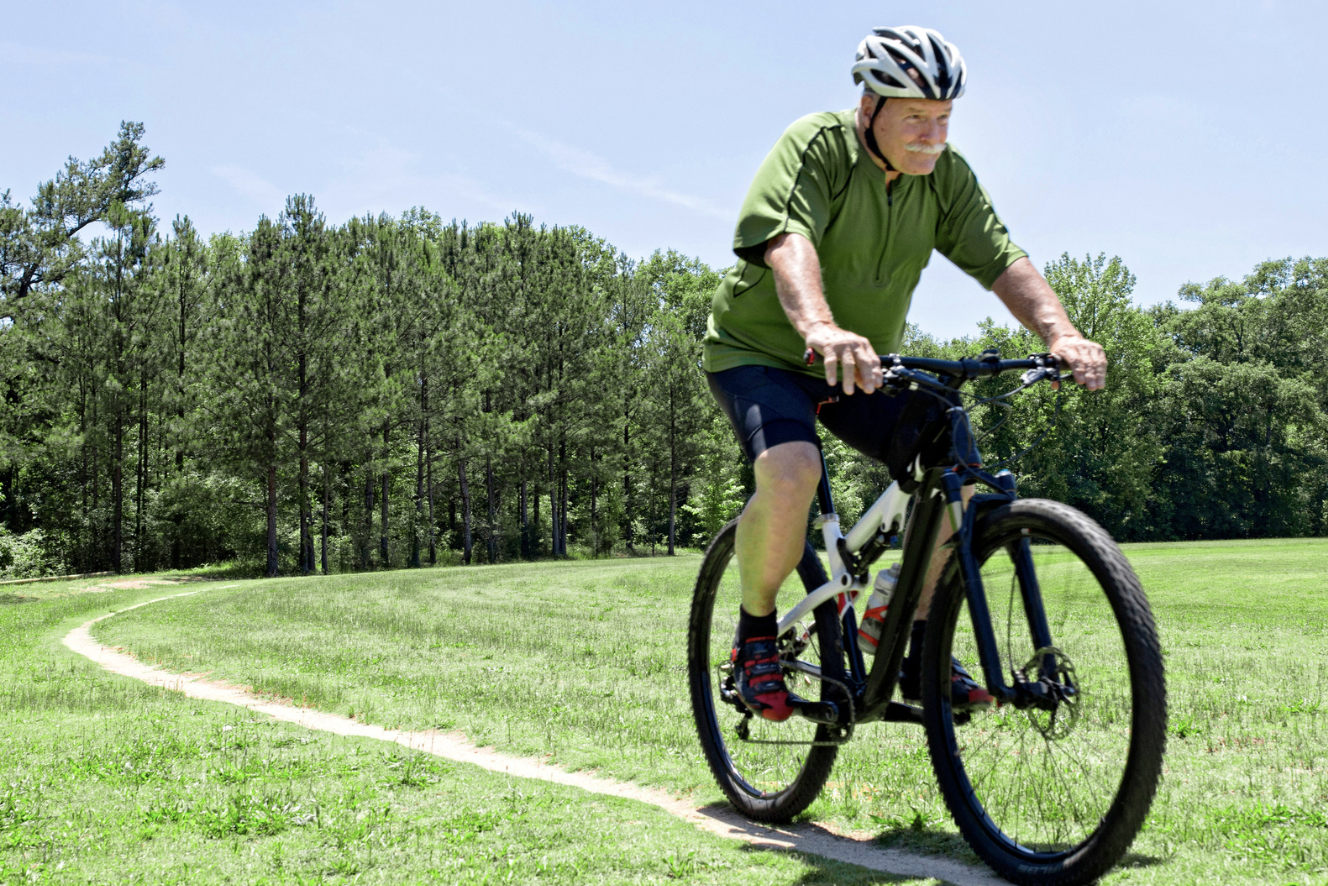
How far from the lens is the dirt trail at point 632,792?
3346mm

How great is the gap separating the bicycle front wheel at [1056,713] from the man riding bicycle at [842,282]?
14cm

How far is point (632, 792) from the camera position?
4.57m

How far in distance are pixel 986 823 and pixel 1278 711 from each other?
365 cm

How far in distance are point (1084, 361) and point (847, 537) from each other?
0.99 meters

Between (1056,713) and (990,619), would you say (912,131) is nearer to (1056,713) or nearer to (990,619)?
(990,619)

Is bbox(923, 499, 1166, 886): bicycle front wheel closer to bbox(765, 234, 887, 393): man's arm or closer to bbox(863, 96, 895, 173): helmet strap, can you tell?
bbox(765, 234, 887, 393): man's arm

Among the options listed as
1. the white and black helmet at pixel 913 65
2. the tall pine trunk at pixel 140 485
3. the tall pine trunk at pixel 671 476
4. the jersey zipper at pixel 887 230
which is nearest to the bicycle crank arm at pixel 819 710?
the jersey zipper at pixel 887 230

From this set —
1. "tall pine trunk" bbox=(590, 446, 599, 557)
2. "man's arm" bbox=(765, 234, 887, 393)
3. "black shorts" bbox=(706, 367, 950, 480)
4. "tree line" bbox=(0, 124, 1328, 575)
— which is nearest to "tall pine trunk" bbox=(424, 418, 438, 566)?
"tree line" bbox=(0, 124, 1328, 575)

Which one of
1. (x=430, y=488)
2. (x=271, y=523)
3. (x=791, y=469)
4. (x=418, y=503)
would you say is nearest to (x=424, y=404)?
(x=430, y=488)

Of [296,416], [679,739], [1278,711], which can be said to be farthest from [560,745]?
[296,416]

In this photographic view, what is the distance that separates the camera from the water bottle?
3426mm

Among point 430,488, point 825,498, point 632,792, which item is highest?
point 430,488

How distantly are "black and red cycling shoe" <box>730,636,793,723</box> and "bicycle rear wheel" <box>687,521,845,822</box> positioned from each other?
0.38ft

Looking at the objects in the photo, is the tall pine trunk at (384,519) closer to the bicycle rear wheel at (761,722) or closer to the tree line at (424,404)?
the tree line at (424,404)
